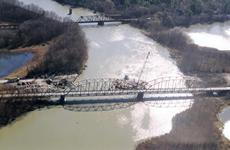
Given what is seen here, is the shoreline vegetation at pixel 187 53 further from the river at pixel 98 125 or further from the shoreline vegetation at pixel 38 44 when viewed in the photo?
the shoreline vegetation at pixel 38 44

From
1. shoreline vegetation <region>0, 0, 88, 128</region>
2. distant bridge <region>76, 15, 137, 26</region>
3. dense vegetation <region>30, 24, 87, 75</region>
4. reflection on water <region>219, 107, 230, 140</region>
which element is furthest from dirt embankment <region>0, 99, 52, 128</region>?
distant bridge <region>76, 15, 137, 26</region>

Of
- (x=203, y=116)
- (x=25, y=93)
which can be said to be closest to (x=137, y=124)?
(x=203, y=116)

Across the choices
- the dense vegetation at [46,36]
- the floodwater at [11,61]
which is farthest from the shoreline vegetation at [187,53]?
the floodwater at [11,61]

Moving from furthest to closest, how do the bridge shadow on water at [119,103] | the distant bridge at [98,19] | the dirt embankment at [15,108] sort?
the distant bridge at [98,19]
the bridge shadow on water at [119,103]
the dirt embankment at [15,108]

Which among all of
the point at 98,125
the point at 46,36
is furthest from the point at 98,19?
the point at 98,125

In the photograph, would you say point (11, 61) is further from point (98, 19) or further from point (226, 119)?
point (226, 119)

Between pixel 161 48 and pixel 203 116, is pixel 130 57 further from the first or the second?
pixel 203 116
